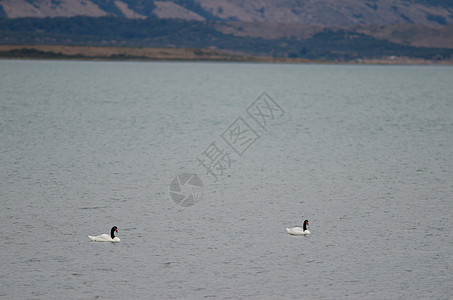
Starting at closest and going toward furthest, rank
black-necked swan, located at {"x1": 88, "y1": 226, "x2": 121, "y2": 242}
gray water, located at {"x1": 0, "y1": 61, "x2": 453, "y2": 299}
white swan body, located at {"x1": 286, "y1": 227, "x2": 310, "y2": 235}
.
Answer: gray water, located at {"x1": 0, "y1": 61, "x2": 453, "y2": 299} → black-necked swan, located at {"x1": 88, "y1": 226, "x2": 121, "y2": 242} → white swan body, located at {"x1": 286, "y1": 227, "x2": 310, "y2": 235}

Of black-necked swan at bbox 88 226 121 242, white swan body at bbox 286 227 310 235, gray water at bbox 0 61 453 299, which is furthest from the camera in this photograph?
white swan body at bbox 286 227 310 235

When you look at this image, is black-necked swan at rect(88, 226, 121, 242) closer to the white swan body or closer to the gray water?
the gray water

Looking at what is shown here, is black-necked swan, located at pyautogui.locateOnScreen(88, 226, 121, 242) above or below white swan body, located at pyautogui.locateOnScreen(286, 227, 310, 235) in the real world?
below

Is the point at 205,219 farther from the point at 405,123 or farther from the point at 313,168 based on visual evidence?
the point at 405,123

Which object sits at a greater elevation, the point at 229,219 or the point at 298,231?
the point at 298,231

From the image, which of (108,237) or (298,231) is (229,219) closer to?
(298,231)

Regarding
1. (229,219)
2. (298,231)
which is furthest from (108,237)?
(298,231)

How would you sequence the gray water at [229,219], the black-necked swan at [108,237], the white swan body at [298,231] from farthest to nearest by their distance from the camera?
the white swan body at [298,231] < the black-necked swan at [108,237] < the gray water at [229,219]

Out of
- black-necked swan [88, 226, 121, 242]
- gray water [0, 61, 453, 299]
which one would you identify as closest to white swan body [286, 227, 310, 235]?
gray water [0, 61, 453, 299]

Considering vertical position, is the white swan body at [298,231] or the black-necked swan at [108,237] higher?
the white swan body at [298,231]

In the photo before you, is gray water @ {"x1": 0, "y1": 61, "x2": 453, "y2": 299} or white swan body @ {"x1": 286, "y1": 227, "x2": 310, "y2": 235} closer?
gray water @ {"x1": 0, "y1": 61, "x2": 453, "y2": 299}

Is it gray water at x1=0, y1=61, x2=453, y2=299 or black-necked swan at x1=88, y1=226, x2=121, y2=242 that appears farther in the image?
black-necked swan at x1=88, y1=226, x2=121, y2=242

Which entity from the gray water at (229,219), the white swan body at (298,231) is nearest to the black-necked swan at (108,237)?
the gray water at (229,219)

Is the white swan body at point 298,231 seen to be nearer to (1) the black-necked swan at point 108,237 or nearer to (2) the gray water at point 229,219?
(2) the gray water at point 229,219
